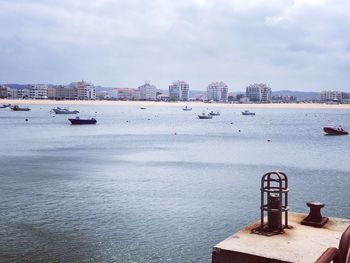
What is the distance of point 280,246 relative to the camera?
1031 centimetres

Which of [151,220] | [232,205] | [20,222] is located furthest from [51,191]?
[232,205]

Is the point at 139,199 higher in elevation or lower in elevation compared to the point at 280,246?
lower

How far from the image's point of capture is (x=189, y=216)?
71.1 feet

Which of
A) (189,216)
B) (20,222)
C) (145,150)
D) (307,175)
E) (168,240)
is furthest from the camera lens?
(145,150)

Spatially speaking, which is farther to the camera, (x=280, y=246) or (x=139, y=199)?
(x=139, y=199)

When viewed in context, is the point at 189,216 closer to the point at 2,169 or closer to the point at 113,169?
the point at 113,169

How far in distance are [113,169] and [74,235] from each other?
18342 millimetres

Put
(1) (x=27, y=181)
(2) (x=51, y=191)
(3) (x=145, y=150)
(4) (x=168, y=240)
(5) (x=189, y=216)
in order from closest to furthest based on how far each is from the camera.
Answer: (4) (x=168, y=240) < (5) (x=189, y=216) < (2) (x=51, y=191) < (1) (x=27, y=181) < (3) (x=145, y=150)

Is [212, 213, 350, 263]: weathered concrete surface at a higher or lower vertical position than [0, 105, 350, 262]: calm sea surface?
higher

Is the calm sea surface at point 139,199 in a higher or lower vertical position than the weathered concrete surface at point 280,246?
lower

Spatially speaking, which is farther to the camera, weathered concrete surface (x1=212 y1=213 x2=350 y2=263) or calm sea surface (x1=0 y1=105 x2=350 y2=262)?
calm sea surface (x1=0 y1=105 x2=350 y2=262)

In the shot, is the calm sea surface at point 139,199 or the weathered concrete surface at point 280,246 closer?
the weathered concrete surface at point 280,246

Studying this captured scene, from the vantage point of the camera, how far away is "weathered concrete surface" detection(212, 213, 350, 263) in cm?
973

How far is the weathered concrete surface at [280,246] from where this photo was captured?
31.9 feet
